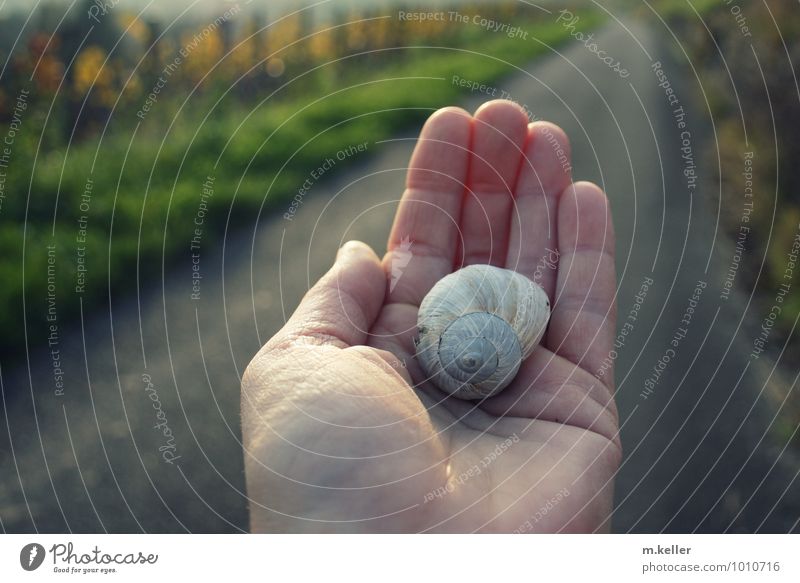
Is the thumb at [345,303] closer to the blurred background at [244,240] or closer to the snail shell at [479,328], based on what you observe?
the snail shell at [479,328]

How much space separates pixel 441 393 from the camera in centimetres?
145

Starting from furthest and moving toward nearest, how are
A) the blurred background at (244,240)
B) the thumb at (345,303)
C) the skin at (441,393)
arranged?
the blurred background at (244,240) < the thumb at (345,303) < the skin at (441,393)

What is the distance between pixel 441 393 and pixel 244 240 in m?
1.35

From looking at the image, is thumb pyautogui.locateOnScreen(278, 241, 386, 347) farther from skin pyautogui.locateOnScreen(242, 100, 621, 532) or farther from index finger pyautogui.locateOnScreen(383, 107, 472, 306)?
index finger pyautogui.locateOnScreen(383, 107, 472, 306)

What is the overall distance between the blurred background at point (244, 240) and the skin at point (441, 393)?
0.50 metres

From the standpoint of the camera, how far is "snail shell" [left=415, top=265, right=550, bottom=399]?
4.59 feet

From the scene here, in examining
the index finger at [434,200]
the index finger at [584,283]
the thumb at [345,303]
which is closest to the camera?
the thumb at [345,303]

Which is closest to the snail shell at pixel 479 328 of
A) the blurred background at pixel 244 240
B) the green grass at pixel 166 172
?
the blurred background at pixel 244 240

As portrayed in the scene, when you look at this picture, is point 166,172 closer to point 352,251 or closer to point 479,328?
point 352,251

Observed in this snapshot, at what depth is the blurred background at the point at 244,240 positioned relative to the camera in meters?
1.82

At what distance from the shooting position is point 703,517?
5.79 feet

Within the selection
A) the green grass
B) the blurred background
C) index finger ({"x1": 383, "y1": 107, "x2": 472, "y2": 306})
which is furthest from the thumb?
the green grass

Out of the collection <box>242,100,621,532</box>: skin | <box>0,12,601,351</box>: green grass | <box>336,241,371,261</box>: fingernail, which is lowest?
<box>242,100,621,532</box>: skin

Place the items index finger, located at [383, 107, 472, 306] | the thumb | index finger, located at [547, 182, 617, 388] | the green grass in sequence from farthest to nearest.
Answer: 1. the green grass
2. index finger, located at [383, 107, 472, 306]
3. index finger, located at [547, 182, 617, 388]
4. the thumb
